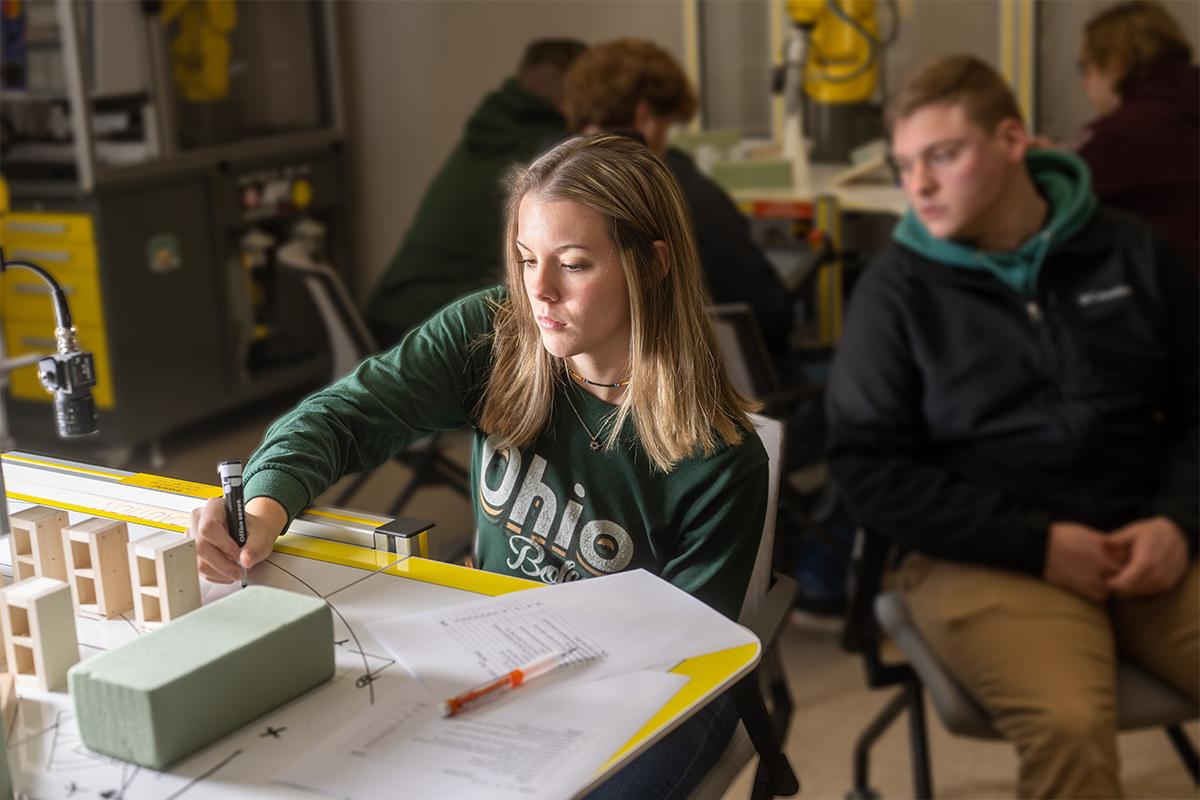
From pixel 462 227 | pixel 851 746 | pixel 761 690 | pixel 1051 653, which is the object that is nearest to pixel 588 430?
pixel 761 690

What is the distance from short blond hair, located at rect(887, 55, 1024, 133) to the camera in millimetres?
1976

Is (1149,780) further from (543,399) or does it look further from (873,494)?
(543,399)

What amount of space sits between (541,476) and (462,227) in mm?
1838

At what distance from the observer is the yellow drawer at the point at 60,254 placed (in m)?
3.80

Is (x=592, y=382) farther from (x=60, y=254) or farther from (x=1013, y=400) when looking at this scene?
(x=60, y=254)

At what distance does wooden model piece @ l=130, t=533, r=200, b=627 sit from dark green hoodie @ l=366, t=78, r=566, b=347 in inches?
78.0

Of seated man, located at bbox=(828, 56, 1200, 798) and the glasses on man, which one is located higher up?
the glasses on man

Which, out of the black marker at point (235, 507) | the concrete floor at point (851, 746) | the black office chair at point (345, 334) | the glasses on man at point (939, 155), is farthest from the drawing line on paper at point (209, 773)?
the black office chair at point (345, 334)

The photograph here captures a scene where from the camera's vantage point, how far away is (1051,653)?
174cm

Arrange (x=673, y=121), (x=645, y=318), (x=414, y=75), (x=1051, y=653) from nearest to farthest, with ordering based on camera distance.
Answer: (x=645, y=318)
(x=1051, y=653)
(x=673, y=121)
(x=414, y=75)

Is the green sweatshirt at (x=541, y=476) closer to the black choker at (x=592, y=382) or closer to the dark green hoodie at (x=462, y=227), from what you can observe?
the black choker at (x=592, y=382)

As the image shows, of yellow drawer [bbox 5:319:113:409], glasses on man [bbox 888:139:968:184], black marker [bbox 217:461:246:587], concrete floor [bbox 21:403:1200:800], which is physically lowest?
concrete floor [bbox 21:403:1200:800]

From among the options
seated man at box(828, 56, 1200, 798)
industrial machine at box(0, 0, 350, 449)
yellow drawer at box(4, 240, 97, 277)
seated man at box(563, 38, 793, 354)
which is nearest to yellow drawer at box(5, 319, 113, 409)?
industrial machine at box(0, 0, 350, 449)

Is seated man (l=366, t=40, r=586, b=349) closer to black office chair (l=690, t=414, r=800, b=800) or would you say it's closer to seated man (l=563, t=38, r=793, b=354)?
seated man (l=563, t=38, r=793, b=354)
